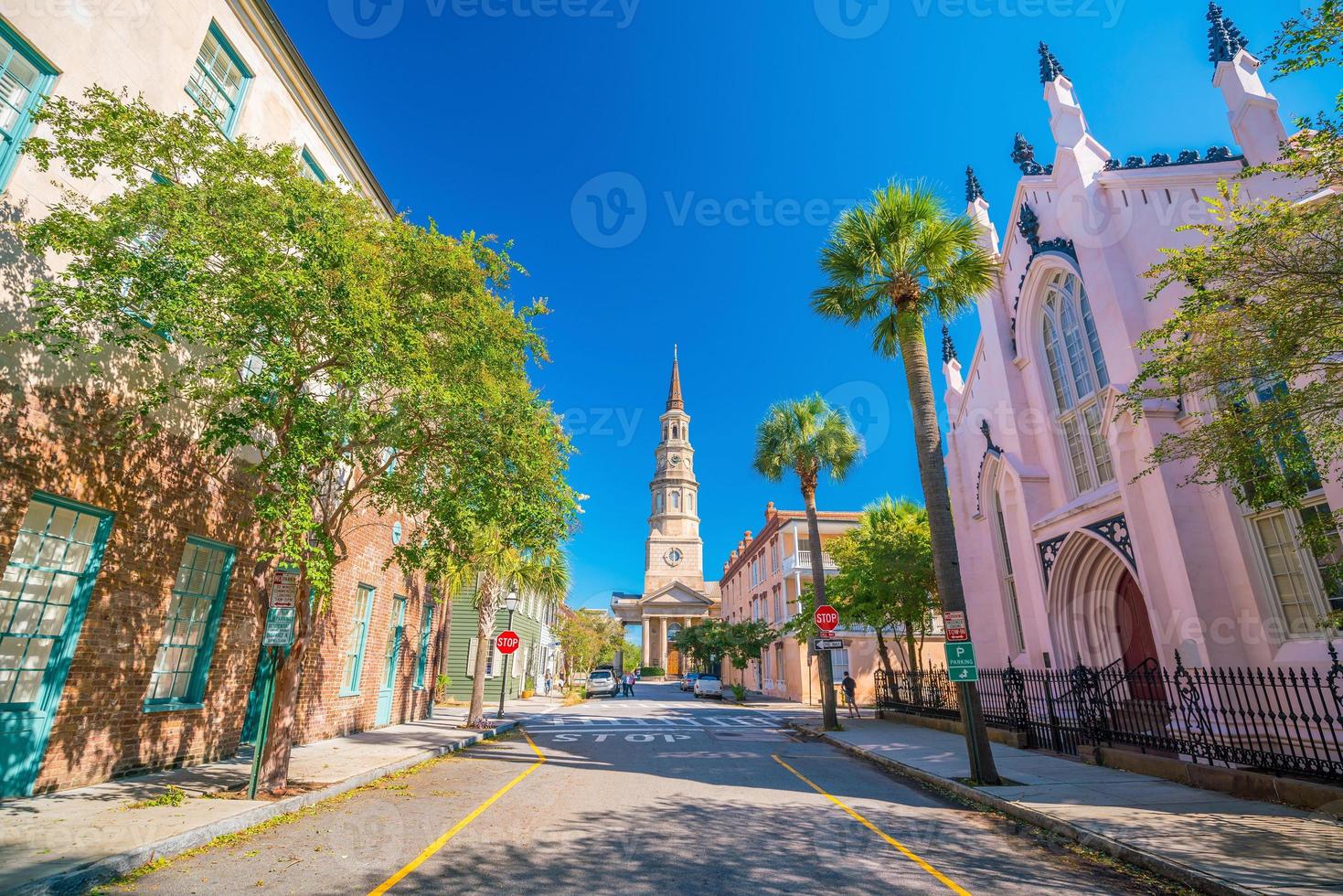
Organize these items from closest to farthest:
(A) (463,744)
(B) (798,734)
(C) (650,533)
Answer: (A) (463,744) < (B) (798,734) < (C) (650,533)

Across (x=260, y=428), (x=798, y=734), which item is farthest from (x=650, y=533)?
(x=260, y=428)

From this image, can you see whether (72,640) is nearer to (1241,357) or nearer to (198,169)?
(198,169)

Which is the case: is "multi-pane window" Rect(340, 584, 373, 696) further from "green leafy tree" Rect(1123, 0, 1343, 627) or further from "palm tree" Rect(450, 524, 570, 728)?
"green leafy tree" Rect(1123, 0, 1343, 627)

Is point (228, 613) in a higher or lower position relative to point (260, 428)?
lower

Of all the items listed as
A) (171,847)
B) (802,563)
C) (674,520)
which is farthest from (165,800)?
(674,520)

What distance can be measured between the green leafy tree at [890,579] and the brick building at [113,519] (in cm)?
1957

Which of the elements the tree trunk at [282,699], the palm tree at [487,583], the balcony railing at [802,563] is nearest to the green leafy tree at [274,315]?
the tree trunk at [282,699]

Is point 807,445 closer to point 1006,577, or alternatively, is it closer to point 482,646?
point 1006,577

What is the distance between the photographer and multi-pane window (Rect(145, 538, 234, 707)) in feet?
31.0

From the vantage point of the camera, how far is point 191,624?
9.98 m

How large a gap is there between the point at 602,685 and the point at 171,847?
1651 inches

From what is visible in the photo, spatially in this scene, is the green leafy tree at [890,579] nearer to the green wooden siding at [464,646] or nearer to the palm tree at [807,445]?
the palm tree at [807,445]

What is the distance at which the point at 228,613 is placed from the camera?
1064 cm

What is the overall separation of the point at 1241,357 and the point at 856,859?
6791 millimetres
